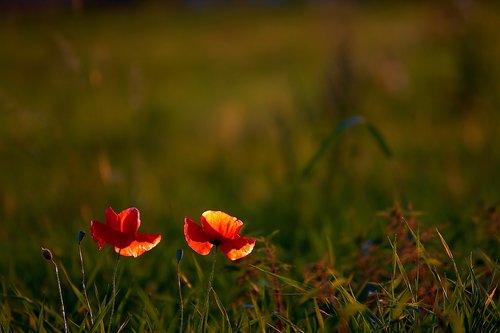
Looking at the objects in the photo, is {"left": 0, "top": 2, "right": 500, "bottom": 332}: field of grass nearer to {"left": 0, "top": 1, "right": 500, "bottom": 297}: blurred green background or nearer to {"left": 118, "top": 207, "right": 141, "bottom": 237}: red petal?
{"left": 0, "top": 1, "right": 500, "bottom": 297}: blurred green background

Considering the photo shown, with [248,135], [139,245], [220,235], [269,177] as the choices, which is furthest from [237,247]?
[248,135]

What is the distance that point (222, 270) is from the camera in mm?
1562

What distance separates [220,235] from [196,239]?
0.16 ft

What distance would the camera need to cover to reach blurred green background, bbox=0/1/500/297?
2.05m

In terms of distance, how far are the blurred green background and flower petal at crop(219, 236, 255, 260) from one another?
1.16ft

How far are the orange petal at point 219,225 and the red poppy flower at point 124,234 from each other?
9 centimetres

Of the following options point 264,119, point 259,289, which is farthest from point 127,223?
point 264,119

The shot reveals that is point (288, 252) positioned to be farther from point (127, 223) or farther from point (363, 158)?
point (363, 158)

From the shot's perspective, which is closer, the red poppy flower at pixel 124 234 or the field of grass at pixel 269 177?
the red poppy flower at pixel 124 234

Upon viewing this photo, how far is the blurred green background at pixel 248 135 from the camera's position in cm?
205

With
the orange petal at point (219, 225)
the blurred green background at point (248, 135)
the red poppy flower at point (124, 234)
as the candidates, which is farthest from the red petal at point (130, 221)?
the blurred green background at point (248, 135)

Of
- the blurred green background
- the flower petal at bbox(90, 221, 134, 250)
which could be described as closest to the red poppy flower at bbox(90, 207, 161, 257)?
the flower petal at bbox(90, 221, 134, 250)

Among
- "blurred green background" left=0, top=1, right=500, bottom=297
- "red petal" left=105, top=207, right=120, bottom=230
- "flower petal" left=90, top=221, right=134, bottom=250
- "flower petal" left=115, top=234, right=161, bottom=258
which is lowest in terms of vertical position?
"blurred green background" left=0, top=1, right=500, bottom=297

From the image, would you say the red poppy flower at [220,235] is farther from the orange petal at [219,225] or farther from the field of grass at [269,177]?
the field of grass at [269,177]
